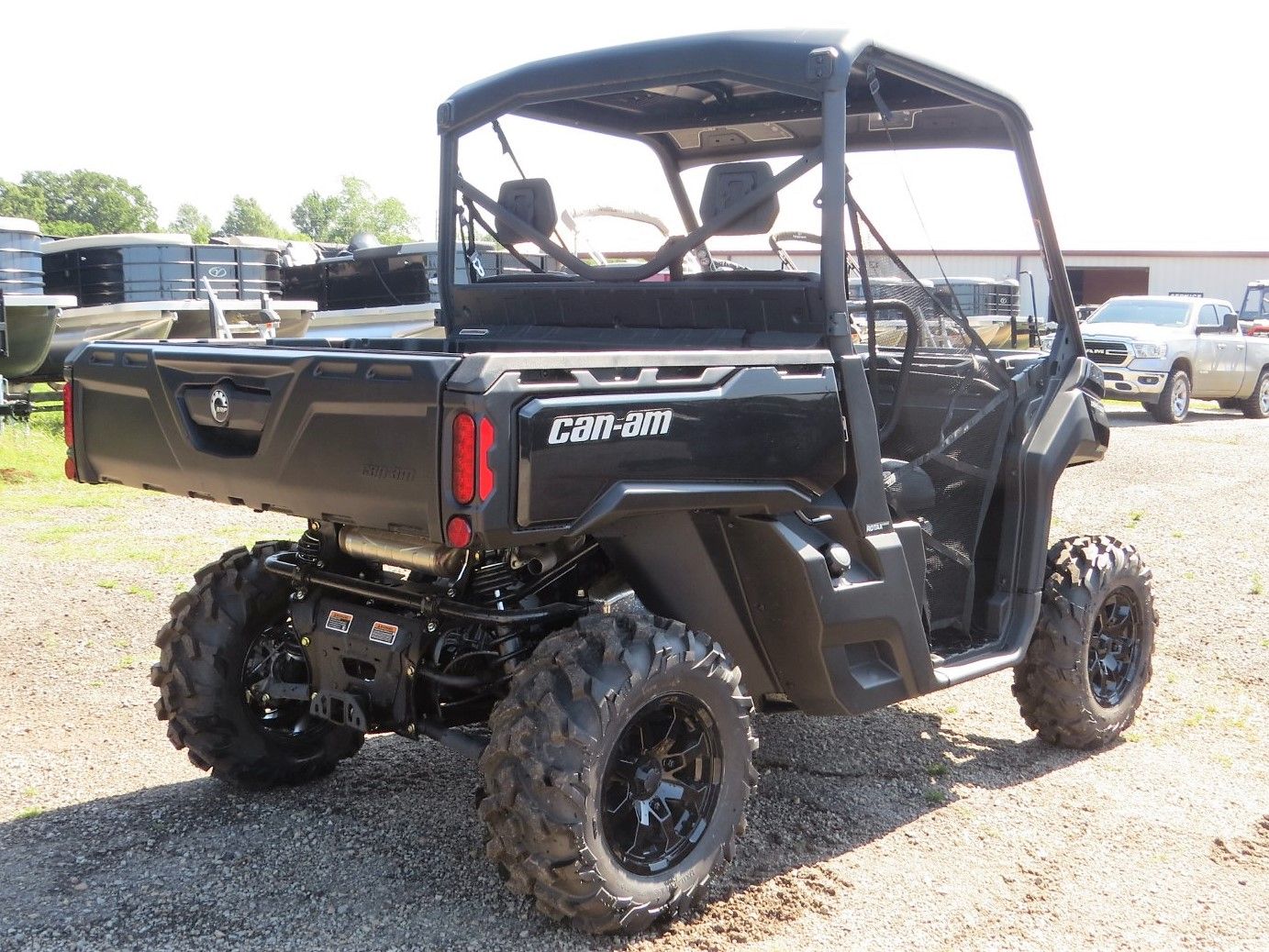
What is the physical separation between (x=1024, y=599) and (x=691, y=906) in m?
1.80

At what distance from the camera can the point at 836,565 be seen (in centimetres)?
377

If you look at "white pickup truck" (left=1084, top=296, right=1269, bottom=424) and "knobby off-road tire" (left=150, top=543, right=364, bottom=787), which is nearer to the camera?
"knobby off-road tire" (left=150, top=543, right=364, bottom=787)

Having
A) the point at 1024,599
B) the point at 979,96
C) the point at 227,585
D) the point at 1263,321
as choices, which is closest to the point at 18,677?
the point at 227,585

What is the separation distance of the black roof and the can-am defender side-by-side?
1 centimetres

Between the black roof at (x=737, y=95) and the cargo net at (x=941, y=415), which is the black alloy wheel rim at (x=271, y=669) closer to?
the black roof at (x=737, y=95)

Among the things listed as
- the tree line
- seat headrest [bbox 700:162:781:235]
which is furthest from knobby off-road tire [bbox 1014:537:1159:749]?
the tree line

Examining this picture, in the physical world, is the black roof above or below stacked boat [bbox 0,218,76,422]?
above

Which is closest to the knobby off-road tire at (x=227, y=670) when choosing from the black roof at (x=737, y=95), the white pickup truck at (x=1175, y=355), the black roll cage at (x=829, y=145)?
the black roll cage at (x=829, y=145)

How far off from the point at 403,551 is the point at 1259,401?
1931 cm

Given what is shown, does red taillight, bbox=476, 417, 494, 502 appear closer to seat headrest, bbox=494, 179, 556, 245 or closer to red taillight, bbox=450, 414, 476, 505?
red taillight, bbox=450, 414, 476, 505

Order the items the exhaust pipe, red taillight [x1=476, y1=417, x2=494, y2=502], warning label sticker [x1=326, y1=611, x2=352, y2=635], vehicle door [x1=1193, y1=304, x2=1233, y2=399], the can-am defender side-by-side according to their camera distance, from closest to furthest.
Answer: red taillight [x1=476, y1=417, x2=494, y2=502]
the can-am defender side-by-side
the exhaust pipe
warning label sticker [x1=326, y1=611, x2=352, y2=635]
vehicle door [x1=1193, y1=304, x2=1233, y2=399]

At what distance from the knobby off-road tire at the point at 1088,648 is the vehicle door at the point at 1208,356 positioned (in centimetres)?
1442

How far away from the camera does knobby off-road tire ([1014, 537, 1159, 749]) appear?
15.7 feet

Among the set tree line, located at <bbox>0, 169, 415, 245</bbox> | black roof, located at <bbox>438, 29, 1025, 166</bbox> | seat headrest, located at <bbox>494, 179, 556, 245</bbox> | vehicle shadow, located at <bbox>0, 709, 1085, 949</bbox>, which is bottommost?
vehicle shadow, located at <bbox>0, 709, 1085, 949</bbox>
